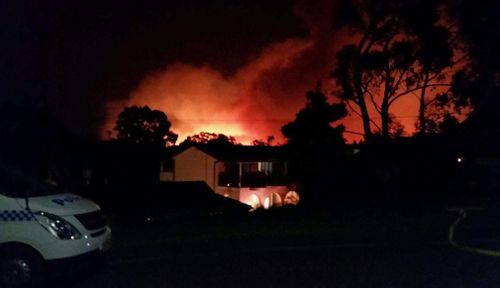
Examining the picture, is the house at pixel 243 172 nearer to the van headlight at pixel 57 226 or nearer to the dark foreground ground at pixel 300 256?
the dark foreground ground at pixel 300 256

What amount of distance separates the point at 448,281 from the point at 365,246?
432 cm

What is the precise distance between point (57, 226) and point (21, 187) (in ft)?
2.53

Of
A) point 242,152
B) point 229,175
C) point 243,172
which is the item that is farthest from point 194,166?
point 243,172

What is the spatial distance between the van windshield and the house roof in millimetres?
38656

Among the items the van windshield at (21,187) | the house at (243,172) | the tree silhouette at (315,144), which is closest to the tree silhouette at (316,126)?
the tree silhouette at (315,144)

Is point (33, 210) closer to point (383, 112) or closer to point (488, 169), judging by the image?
point (383, 112)

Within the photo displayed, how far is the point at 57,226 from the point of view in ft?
34.0

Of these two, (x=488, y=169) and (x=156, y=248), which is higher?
(x=488, y=169)

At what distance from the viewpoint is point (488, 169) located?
3350 centimetres

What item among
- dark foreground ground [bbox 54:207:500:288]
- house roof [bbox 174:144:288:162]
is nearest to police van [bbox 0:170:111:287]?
dark foreground ground [bbox 54:207:500:288]

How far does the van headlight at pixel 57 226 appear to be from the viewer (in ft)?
33.8

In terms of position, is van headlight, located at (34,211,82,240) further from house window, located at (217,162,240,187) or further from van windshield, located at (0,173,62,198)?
house window, located at (217,162,240,187)

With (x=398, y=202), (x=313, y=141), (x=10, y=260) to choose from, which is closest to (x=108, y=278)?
(x=10, y=260)

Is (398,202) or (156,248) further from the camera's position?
(398,202)
